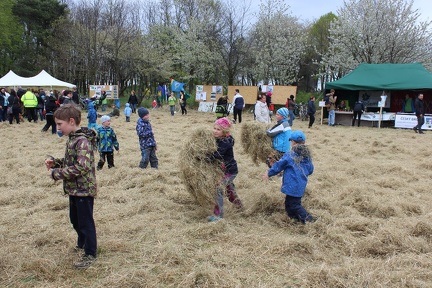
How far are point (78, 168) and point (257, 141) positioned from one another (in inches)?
175

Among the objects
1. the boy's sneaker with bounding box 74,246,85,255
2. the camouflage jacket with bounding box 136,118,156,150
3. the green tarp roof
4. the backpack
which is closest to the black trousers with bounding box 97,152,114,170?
the camouflage jacket with bounding box 136,118,156,150

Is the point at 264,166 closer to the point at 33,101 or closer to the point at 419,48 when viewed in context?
the point at 33,101

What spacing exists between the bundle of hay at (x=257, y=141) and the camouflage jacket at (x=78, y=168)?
13.8 feet

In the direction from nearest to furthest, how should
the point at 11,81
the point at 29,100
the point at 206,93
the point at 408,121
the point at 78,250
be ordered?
the point at 78,250 → the point at 29,100 → the point at 408,121 → the point at 11,81 → the point at 206,93

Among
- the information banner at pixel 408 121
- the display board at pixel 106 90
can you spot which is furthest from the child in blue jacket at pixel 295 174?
the display board at pixel 106 90

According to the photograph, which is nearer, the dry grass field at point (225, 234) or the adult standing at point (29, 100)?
the dry grass field at point (225, 234)

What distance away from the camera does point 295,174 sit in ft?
16.8

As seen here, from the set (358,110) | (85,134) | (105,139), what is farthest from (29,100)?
(358,110)

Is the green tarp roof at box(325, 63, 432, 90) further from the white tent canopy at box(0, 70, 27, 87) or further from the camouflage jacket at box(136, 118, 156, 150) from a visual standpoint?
the white tent canopy at box(0, 70, 27, 87)

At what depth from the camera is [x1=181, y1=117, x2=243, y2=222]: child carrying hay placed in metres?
5.19

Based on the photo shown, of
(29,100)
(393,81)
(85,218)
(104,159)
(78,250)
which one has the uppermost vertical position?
(393,81)

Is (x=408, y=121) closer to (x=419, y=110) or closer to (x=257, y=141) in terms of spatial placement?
(x=419, y=110)

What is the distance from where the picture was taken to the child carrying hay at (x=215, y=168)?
519cm

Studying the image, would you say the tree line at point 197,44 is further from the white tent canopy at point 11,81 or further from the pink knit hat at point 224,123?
the pink knit hat at point 224,123
